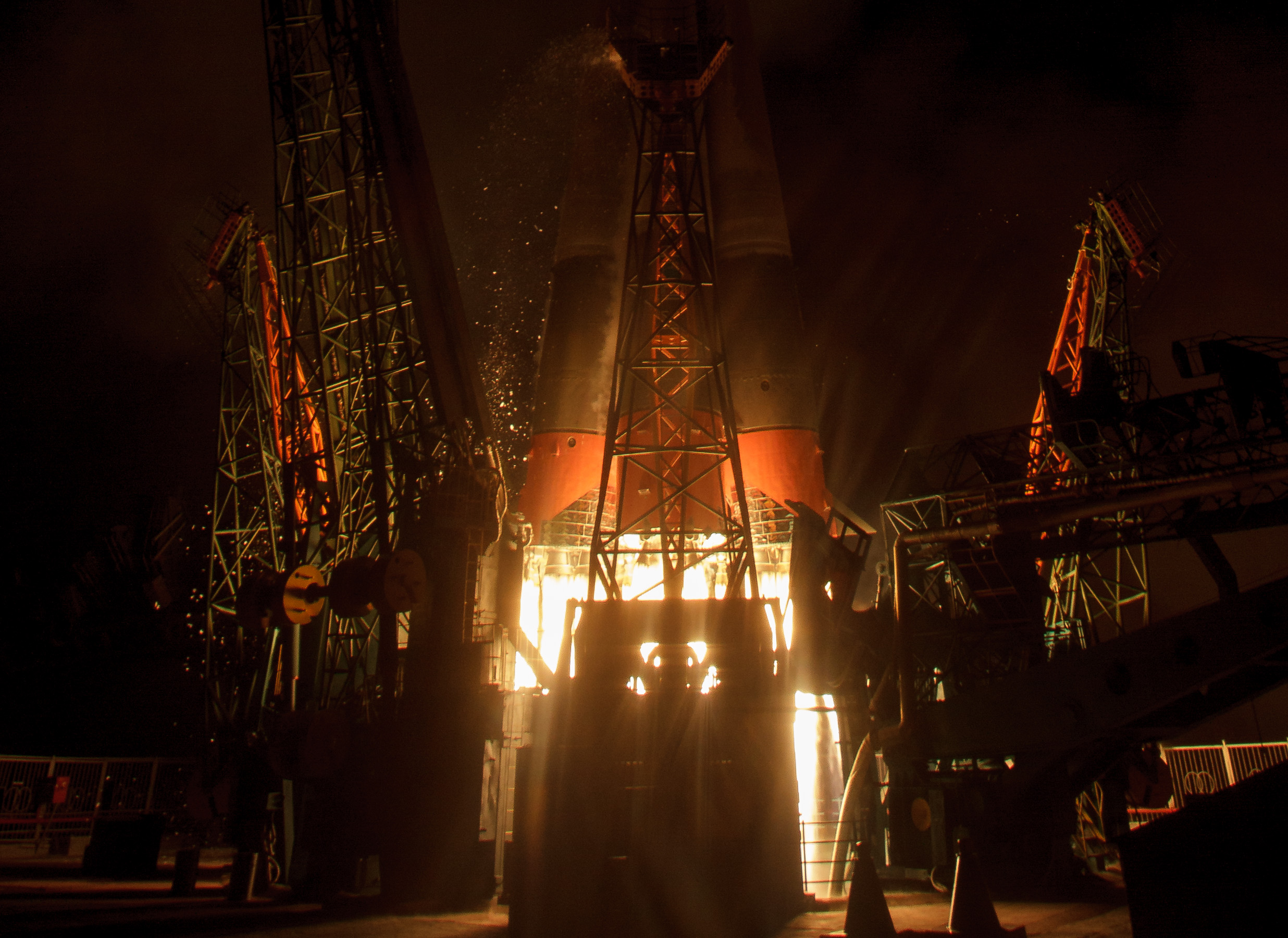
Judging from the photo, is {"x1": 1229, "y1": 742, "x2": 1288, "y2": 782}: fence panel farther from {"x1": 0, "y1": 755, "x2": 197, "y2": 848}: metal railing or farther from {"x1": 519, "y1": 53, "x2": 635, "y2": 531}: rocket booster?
{"x1": 0, "y1": 755, "x2": 197, "y2": 848}: metal railing

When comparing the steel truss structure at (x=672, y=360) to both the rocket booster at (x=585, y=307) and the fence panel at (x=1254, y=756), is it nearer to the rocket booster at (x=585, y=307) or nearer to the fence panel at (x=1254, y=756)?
the rocket booster at (x=585, y=307)

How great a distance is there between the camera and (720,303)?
2522cm

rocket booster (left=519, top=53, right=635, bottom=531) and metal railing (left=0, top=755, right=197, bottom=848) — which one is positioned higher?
rocket booster (left=519, top=53, right=635, bottom=531)

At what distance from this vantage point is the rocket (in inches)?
1003

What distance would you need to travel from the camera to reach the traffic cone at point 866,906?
29.0 ft

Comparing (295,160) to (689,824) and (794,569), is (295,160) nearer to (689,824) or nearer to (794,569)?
(794,569)

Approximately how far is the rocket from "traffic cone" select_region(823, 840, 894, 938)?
16.0 metres

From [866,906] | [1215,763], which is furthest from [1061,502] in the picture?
[1215,763]

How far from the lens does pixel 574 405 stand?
1018 inches

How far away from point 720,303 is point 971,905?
61.4ft

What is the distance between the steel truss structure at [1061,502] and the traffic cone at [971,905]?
4591mm

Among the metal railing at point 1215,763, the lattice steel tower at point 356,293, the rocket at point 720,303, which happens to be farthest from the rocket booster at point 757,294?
the metal railing at point 1215,763

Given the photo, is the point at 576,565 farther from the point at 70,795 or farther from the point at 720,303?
the point at 70,795

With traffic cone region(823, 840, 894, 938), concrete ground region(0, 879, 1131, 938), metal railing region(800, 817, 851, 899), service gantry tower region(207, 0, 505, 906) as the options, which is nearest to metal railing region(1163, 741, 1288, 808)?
metal railing region(800, 817, 851, 899)
